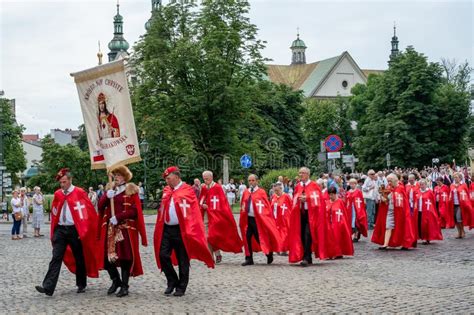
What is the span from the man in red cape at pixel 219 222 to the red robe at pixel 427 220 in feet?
18.8

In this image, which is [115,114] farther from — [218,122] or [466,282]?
[218,122]

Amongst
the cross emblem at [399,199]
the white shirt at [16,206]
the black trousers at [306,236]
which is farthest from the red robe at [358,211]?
the white shirt at [16,206]

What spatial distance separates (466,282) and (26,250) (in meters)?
12.9

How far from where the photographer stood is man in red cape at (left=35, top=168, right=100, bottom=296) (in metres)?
11.5

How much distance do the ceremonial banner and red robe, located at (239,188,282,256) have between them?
4.70 metres

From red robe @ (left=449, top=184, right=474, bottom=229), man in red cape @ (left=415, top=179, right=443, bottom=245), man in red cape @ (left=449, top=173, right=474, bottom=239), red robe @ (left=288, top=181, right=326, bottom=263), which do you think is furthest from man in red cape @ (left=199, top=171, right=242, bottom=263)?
red robe @ (left=449, top=184, right=474, bottom=229)

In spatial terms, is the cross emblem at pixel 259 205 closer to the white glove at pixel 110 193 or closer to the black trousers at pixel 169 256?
the black trousers at pixel 169 256

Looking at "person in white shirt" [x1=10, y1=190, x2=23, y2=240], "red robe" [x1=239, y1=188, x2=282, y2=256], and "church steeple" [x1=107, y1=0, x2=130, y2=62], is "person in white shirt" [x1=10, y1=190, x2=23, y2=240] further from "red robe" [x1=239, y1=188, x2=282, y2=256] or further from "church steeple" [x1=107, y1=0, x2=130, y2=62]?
"church steeple" [x1=107, y1=0, x2=130, y2=62]

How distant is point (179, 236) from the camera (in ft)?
37.1

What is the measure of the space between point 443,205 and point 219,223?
10003 mm

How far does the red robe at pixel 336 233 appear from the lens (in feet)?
51.4

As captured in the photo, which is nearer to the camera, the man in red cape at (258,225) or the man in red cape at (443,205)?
the man in red cape at (258,225)

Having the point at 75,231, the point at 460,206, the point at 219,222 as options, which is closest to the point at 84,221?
the point at 75,231

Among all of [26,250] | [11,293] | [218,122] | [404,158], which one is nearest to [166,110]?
[218,122]
